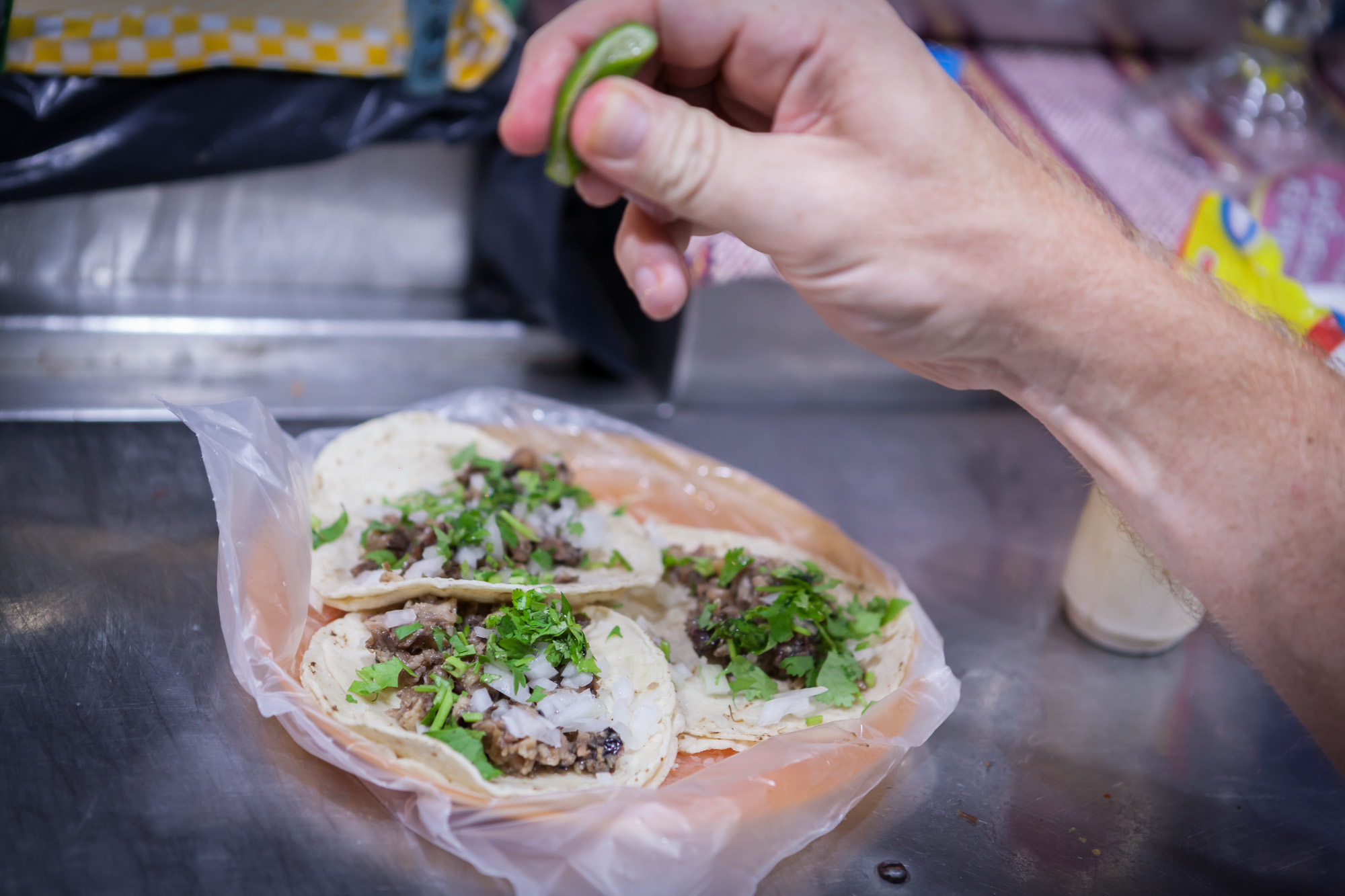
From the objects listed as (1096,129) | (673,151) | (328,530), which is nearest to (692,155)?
(673,151)

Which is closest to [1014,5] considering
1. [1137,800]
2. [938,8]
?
[938,8]

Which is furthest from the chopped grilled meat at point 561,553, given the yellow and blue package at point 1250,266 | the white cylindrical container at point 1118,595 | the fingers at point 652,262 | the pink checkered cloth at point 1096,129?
the pink checkered cloth at point 1096,129

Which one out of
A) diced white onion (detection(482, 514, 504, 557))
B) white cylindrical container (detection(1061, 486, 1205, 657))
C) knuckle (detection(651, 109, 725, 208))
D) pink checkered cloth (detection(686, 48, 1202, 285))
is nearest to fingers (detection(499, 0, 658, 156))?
knuckle (detection(651, 109, 725, 208))

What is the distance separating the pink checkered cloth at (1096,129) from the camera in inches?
107

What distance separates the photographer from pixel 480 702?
52.4 inches

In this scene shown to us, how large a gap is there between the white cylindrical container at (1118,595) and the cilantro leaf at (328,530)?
1254 millimetres

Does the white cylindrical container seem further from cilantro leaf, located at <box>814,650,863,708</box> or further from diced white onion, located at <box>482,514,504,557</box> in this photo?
diced white onion, located at <box>482,514,504,557</box>

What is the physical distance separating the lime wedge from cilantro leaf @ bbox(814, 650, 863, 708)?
2.64 ft

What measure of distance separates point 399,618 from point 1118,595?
3.95ft

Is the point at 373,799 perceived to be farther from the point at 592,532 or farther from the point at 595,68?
the point at 595,68

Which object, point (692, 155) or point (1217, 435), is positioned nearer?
point (692, 155)

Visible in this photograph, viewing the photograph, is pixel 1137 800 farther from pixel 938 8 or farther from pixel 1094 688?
pixel 938 8

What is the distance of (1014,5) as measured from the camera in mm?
2984

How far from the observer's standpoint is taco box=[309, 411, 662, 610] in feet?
4.99
